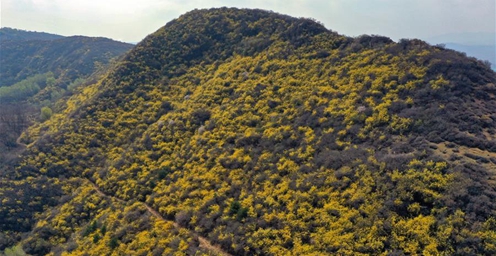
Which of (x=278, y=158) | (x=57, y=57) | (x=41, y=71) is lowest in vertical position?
(x=278, y=158)

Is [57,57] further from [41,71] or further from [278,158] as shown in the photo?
[278,158]

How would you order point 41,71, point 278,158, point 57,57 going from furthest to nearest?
point 57,57
point 41,71
point 278,158

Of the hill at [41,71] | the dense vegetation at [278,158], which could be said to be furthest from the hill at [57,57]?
the dense vegetation at [278,158]

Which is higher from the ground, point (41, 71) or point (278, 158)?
point (41, 71)

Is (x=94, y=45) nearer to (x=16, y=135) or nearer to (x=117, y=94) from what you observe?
(x=16, y=135)

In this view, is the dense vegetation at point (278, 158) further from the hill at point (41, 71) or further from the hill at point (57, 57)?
the hill at point (57, 57)

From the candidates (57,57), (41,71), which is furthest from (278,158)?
(57,57)

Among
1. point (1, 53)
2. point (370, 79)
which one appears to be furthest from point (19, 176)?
point (1, 53)

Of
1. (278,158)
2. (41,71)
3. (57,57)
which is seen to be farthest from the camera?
(57,57)
